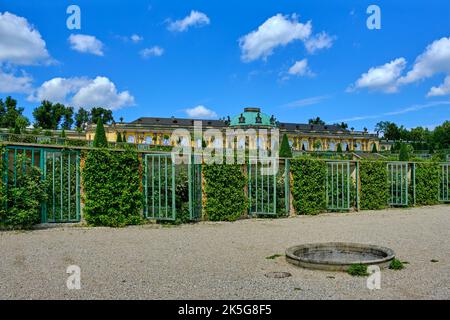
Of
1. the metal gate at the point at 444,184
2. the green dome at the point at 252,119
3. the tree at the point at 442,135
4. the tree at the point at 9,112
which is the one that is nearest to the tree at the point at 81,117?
the tree at the point at 9,112

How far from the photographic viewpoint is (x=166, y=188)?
10672 millimetres

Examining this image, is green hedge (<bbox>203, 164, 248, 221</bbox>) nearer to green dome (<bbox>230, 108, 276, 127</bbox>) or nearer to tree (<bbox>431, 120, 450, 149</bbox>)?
green dome (<bbox>230, 108, 276, 127</bbox>)

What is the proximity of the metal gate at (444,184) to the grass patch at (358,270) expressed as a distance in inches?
532

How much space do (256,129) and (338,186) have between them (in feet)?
193

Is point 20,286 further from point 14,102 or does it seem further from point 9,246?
point 14,102

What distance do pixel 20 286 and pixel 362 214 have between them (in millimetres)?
10981

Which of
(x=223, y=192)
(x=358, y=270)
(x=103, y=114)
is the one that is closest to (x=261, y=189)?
(x=223, y=192)

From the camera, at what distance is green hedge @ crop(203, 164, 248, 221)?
11.7 metres

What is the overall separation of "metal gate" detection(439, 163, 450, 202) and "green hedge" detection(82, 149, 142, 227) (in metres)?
12.8

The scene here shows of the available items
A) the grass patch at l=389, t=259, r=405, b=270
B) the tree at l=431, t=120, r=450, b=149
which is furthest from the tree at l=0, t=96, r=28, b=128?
the tree at l=431, t=120, r=450, b=149

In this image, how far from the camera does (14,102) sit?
7544cm

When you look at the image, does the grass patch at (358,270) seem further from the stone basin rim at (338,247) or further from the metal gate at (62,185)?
the metal gate at (62,185)

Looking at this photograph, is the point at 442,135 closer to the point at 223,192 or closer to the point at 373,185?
the point at 373,185
